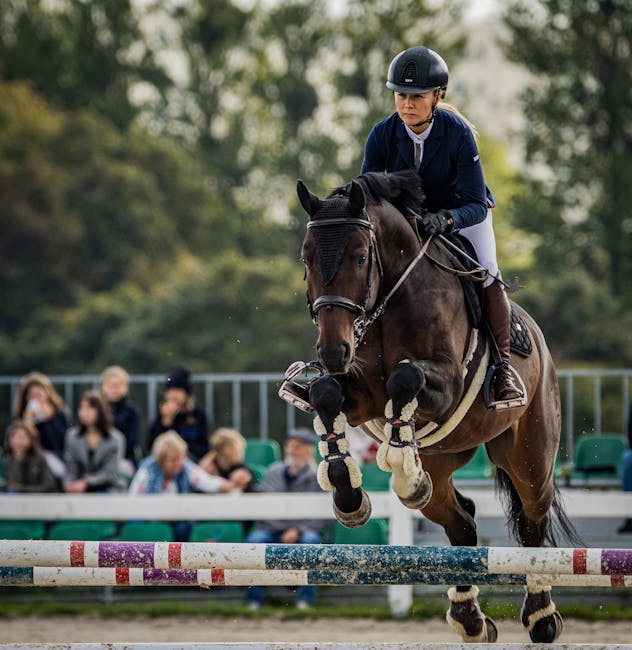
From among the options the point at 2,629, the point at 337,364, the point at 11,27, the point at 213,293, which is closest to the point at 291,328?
the point at 213,293

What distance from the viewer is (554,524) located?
6309mm

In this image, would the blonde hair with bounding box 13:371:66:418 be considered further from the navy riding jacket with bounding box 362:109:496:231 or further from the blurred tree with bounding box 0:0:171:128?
the blurred tree with bounding box 0:0:171:128

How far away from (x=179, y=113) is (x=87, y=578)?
84.3ft

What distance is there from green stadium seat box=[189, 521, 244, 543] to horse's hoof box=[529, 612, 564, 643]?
3.25 m

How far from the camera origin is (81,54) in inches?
1166

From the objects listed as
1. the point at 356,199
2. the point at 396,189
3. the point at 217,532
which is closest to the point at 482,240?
the point at 396,189

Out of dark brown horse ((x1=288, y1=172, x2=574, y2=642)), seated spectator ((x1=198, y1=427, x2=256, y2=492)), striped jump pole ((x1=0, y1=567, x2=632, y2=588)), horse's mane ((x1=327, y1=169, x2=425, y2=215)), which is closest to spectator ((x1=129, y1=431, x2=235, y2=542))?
seated spectator ((x1=198, y1=427, x2=256, y2=492))

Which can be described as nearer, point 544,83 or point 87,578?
point 87,578

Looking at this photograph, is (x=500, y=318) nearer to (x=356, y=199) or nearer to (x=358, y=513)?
(x=356, y=199)

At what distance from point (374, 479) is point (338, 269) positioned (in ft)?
15.9

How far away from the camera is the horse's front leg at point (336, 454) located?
477 cm

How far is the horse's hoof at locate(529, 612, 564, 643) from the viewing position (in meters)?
5.98

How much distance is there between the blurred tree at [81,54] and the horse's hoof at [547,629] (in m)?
25.1

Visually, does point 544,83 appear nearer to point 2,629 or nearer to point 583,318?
point 583,318
